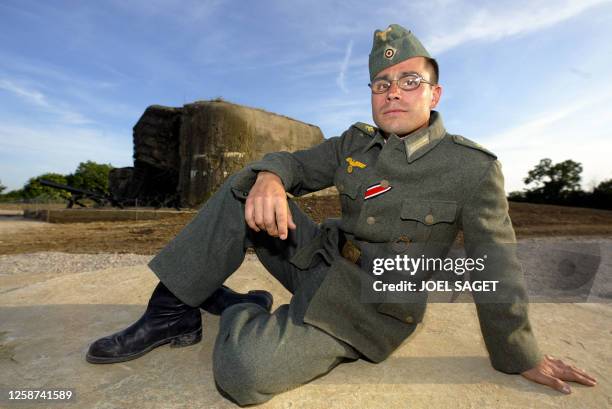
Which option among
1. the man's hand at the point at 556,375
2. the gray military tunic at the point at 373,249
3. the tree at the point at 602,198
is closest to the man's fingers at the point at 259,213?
the gray military tunic at the point at 373,249

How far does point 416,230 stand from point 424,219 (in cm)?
4

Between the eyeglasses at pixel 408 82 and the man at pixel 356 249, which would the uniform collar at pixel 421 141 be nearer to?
the man at pixel 356 249

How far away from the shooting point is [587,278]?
2.99 metres

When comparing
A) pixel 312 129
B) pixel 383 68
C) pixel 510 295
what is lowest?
pixel 510 295

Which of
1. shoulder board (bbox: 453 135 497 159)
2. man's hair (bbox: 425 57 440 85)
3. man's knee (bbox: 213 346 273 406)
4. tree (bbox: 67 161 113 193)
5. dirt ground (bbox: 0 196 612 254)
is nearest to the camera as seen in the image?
man's knee (bbox: 213 346 273 406)

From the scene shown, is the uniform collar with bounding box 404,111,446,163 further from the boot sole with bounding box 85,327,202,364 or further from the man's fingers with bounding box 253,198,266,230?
the boot sole with bounding box 85,327,202,364

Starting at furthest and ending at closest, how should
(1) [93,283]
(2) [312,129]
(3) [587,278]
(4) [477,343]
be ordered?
(2) [312,129] → (3) [587,278] → (1) [93,283] → (4) [477,343]

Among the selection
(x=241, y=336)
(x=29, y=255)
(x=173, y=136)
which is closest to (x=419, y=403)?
(x=241, y=336)

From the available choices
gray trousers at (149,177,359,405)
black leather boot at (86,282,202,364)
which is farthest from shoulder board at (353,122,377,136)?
black leather boot at (86,282,202,364)

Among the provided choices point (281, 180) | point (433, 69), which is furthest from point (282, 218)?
point (433, 69)

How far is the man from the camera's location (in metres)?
1.12

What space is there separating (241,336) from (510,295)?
770 mm

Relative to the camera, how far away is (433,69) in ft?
Answer: 4.51

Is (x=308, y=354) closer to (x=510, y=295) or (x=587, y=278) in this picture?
(x=510, y=295)
